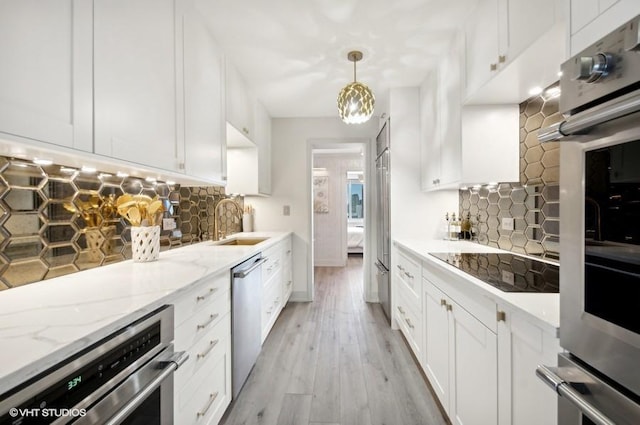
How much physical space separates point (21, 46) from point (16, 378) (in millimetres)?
865

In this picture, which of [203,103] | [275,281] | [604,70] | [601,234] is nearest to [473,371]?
[601,234]

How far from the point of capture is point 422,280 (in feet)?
6.39

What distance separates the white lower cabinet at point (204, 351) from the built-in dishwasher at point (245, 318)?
0.05 meters

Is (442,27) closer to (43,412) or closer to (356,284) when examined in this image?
(43,412)

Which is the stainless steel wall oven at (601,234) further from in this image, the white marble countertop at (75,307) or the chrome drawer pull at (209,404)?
the chrome drawer pull at (209,404)

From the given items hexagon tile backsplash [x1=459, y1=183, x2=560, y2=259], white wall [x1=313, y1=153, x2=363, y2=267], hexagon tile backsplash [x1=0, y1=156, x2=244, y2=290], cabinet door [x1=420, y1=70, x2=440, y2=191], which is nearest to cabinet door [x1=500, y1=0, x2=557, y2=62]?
hexagon tile backsplash [x1=459, y1=183, x2=560, y2=259]

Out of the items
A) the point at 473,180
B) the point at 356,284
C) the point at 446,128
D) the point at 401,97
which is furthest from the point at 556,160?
the point at 356,284

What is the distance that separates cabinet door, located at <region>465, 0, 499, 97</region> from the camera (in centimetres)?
152

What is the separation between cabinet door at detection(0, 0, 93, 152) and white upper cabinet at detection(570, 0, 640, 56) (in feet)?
5.09

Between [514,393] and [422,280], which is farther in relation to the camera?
[422,280]

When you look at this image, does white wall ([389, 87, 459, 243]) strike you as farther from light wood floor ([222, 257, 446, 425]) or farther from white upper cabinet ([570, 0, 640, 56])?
white upper cabinet ([570, 0, 640, 56])

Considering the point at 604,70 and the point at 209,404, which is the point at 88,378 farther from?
the point at 604,70

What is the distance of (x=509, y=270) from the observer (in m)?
1.36

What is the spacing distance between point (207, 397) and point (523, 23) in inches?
91.3
